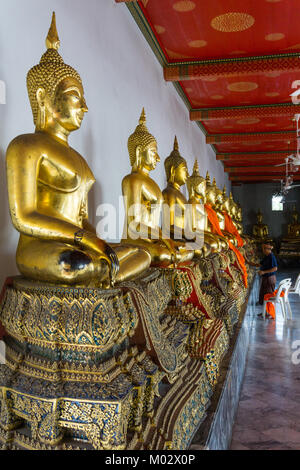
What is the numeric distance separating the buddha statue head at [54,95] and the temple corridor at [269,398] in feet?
5.99

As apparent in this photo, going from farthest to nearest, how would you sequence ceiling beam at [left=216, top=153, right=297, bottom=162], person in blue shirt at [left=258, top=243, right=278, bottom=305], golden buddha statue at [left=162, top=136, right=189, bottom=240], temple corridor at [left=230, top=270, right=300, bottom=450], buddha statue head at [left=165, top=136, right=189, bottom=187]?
ceiling beam at [left=216, top=153, right=297, bottom=162]
person in blue shirt at [left=258, top=243, right=278, bottom=305]
buddha statue head at [left=165, top=136, right=189, bottom=187]
golden buddha statue at [left=162, top=136, right=189, bottom=240]
temple corridor at [left=230, top=270, right=300, bottom=450]

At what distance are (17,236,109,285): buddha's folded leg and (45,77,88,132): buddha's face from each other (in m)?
0.50

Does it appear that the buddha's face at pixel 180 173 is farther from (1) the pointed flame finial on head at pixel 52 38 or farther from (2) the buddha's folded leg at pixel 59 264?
(2) the buddha's folded leg at pixel 59 264

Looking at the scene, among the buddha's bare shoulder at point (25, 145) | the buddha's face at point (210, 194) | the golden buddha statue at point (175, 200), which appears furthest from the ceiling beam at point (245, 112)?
the buddha's bare shoulder at point (25, 145)

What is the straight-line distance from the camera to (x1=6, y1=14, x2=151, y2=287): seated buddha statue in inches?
47.8

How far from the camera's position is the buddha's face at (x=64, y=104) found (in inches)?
58.5

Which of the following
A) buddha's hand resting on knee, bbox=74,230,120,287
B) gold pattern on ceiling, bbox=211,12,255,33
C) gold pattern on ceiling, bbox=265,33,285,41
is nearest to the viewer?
buddha's hand resting on knee, bbox=74,230,120,287

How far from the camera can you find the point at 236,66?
4383mm

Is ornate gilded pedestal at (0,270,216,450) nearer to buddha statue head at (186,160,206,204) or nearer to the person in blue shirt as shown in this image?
buddha statue head at (186,160,206,204)

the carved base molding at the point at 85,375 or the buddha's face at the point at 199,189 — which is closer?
the carved base molding at the point at 85,375

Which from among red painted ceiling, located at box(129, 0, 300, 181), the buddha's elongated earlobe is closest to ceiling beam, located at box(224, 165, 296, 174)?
red painted ceiling, located at box(129, 0, 300, 181)
